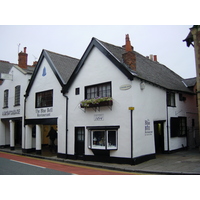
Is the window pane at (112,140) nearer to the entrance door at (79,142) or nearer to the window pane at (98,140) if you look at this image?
the window pane at (98,140)

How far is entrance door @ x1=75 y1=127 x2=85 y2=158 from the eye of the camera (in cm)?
1398

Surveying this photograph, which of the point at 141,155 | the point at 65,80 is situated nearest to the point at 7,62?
the point at 65,80

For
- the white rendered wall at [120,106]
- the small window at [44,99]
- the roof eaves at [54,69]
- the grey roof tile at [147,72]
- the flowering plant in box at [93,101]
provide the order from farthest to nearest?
the small window at [44,99]
the roof eaves at [54,69]
the grey roof tile at [147,72]
the flowering plant in box at [93,101]
the white rendered wall at [120,106]

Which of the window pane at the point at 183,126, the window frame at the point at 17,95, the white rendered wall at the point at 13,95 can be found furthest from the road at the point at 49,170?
the window frame at the point at 17,95

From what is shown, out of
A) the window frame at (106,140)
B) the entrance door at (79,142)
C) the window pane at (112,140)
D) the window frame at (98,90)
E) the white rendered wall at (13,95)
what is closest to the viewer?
the window frame at (106,140)

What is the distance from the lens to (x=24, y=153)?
18.1 meters

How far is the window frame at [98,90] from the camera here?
42.5ft

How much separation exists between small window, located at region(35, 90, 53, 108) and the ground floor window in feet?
16.4

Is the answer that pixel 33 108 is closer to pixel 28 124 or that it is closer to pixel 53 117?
pixel 28 124

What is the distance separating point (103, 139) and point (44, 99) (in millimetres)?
6966

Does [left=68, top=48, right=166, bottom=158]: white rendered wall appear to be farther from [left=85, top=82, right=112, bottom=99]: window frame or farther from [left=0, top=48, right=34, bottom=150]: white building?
[left=0, top=48, right=34, bottom=150]: white building

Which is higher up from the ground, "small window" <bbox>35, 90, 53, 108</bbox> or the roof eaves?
the roof eaves

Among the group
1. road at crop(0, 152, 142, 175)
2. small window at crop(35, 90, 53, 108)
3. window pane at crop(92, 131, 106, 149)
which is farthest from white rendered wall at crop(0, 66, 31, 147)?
window pane at crop(92, 131, 106, 149)

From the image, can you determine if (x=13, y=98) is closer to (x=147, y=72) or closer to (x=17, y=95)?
(x=17, y=95)
